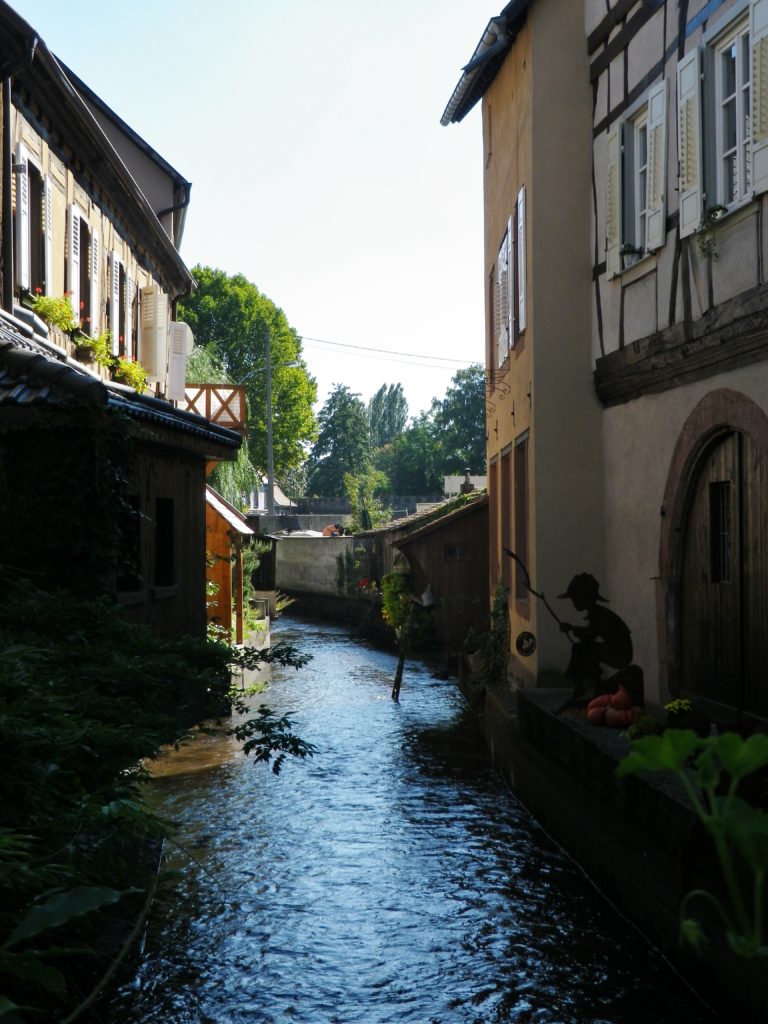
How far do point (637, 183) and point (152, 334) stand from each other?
9.33m

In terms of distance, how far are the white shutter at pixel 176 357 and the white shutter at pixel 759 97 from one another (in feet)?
44.0

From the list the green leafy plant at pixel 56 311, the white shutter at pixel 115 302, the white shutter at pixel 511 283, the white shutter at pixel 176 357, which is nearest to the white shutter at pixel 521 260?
the white shutter at pixel 511 283

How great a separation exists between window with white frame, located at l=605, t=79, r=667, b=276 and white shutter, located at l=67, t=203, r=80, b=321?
19.1ft

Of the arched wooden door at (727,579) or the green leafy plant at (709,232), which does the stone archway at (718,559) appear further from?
the green leafy plant at (709,232)

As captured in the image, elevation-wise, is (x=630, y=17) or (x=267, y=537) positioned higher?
(x=630, y=17)

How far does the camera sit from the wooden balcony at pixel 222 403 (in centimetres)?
2270

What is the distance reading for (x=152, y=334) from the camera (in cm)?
1748

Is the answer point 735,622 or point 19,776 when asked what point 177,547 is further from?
point 19,776

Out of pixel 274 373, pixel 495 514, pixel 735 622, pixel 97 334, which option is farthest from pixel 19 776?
pixel 274 373

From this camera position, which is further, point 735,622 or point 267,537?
point 267,537

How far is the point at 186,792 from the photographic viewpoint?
36.6 ft

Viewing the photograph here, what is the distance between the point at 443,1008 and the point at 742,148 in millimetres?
5538

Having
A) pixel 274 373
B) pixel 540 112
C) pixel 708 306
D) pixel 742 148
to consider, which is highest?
pixel 274 373

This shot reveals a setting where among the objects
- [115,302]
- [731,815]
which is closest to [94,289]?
[115,302]
